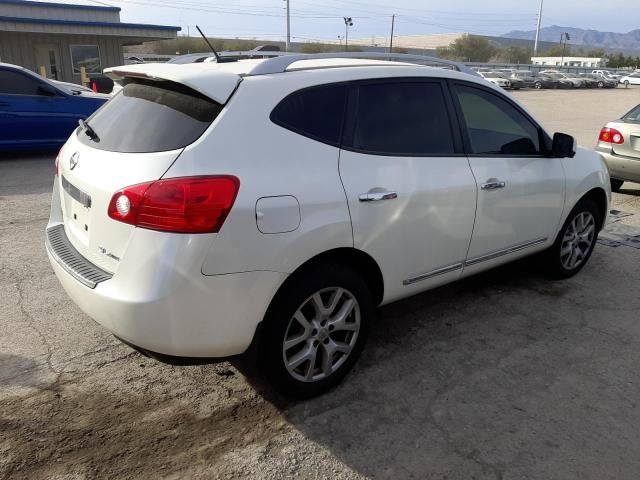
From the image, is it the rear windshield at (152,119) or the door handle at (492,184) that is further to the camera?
the door handle at (492,184)

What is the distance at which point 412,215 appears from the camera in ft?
10.4

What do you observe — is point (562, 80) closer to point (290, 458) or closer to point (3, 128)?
point (3, 128)

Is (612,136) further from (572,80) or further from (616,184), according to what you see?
(572,80)

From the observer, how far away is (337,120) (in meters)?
2.95

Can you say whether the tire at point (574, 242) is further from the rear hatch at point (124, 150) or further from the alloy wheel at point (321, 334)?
the rear hatch at point (124, 150)

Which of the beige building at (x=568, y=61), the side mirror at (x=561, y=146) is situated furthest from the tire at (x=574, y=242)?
the beige building at (x=568, y=61)

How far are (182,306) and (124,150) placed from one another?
850 millimetres

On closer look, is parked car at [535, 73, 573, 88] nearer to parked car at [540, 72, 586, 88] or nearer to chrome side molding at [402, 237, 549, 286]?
parked car at [540, 72, 586, 88]

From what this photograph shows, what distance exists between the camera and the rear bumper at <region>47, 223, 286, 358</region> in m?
2.41

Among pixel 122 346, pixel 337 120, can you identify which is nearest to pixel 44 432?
pixel 122 346

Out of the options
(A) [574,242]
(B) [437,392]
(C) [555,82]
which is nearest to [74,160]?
(B) [437,392]

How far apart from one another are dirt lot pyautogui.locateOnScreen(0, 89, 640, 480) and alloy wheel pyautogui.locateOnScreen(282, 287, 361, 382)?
0.65ft

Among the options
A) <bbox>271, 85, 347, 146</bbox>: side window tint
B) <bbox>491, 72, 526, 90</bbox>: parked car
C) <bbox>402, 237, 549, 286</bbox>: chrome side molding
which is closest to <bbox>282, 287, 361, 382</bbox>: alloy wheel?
<bbox>402, 237, 549, 286</bbox>: chrome side molding

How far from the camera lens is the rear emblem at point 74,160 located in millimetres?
3009
